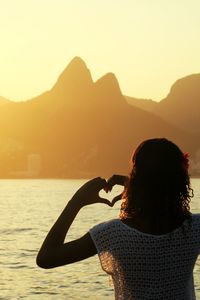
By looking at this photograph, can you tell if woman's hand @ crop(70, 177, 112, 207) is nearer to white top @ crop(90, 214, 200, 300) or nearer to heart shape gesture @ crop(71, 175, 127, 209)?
heart shape gesture @ crop(71, 175, 127, 209)

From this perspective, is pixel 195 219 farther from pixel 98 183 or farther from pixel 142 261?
pixel 98 183

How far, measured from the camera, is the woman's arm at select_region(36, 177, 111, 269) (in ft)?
10.4

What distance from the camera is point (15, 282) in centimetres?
3953

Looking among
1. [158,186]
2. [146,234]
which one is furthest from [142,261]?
[158,186]

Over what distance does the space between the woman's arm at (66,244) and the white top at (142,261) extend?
0.07 meters

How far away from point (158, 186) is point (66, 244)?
530mm

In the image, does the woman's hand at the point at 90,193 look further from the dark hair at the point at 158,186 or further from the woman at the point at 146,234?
the dark hair at the point at 158,186

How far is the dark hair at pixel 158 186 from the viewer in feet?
10.8

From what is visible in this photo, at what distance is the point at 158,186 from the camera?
3.32 metres

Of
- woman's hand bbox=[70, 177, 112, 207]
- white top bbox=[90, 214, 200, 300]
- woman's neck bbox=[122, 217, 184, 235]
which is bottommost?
white top bbox=[90, 214, 200, 300]

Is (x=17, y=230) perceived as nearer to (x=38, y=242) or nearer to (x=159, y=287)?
(x=38, y=242)

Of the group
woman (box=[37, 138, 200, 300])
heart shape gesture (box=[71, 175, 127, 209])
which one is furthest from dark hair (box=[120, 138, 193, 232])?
heart shape gesture (box=[71, 175, 127, 209])

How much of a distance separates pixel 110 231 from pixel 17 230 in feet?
266

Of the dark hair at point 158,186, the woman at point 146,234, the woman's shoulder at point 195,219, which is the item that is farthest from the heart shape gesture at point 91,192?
the woman's shoulder at point 195,219
